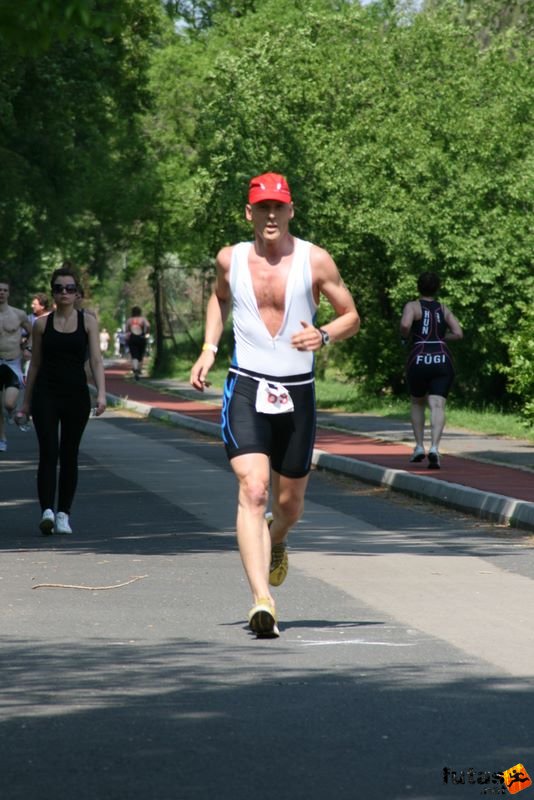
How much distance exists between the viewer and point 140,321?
1955 inches

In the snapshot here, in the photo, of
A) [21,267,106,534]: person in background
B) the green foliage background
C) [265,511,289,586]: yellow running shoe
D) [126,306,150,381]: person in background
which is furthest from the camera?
[126,306,150,381]: person in background

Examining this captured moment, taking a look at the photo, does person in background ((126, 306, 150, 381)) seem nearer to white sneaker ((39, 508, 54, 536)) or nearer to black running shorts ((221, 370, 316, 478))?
white sneaker ((39, 508, 54, 536))

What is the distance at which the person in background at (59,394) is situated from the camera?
1194cm

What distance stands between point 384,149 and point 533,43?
1007 centimetres

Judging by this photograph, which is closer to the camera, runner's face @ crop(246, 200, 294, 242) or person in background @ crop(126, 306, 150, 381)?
runner's face @ crop(246, 200, 294, 242)

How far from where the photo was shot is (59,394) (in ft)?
39.3

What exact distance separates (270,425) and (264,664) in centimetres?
128

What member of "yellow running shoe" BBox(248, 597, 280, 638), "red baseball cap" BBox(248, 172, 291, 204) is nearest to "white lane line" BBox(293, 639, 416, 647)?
"yellow running shoe" BBox(248, 597, 280, 638)

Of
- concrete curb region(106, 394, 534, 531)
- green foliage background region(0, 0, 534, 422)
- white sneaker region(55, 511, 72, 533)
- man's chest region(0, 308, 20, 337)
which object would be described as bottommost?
white sneaker region(55, 511, 72, 533)

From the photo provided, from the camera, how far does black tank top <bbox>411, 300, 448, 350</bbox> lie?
53.5ft

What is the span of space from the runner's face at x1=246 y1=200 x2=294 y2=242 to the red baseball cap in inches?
0.9

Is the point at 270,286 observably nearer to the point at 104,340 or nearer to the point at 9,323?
the point at 9,323

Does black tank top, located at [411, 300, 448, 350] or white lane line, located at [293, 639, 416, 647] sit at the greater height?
black tank top, located at [411, 300, 448, 350]

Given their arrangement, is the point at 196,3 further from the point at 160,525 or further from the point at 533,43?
the point at 160,525
